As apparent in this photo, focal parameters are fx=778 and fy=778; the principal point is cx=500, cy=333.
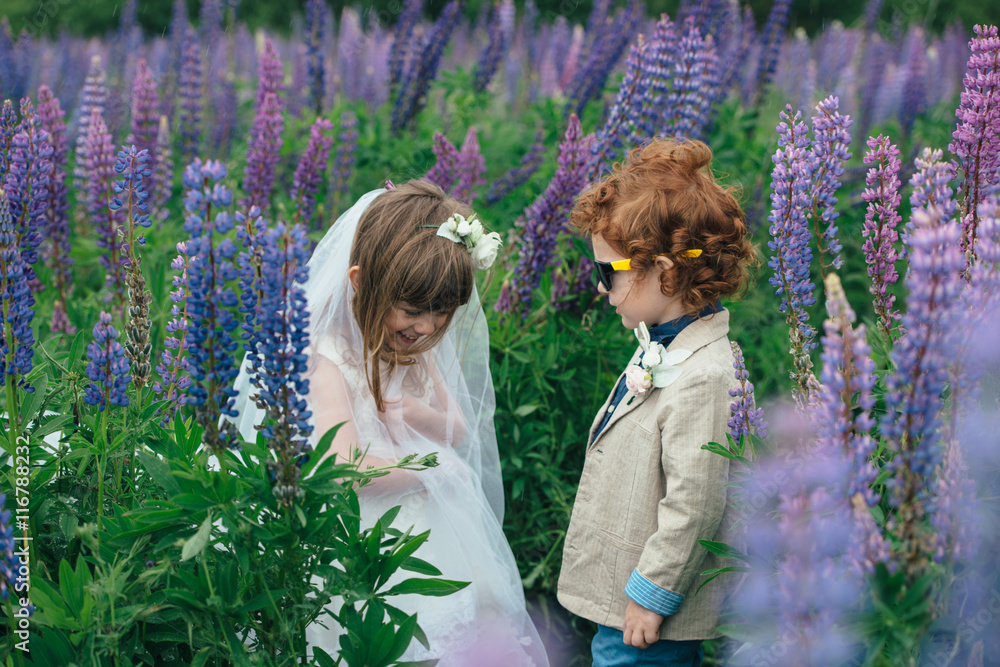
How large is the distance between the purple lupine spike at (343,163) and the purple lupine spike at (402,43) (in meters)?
1.08

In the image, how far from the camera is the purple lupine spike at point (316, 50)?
5043 mm

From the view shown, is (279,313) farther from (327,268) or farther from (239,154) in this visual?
(239,154)

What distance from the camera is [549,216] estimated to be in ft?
10.4

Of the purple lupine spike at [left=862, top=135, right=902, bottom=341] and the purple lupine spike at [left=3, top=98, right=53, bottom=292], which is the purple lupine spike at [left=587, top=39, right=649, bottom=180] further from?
the purple lupine spike at [left=3, top=98, right=53, bottom=292]

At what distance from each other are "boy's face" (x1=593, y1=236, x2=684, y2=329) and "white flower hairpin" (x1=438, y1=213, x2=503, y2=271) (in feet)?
1.07

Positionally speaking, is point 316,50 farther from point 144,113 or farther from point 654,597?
point 654,597

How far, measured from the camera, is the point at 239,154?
5242 millimetres

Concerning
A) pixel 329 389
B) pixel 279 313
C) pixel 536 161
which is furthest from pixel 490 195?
pixel 279 313

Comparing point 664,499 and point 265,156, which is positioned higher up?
point 265,156

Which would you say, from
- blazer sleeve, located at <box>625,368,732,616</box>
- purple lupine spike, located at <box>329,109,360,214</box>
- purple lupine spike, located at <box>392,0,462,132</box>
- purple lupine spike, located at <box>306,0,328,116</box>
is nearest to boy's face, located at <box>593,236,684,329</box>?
blazer sleeve, located at <box>625,368,732,616</box>

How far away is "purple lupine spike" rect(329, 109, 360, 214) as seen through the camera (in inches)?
163

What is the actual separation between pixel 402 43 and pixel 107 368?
4.06 meters

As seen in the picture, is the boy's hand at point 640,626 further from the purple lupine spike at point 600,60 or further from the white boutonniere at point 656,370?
the purple lupine spike at point 600,60

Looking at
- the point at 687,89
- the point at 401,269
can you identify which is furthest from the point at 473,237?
the point at 687,89
